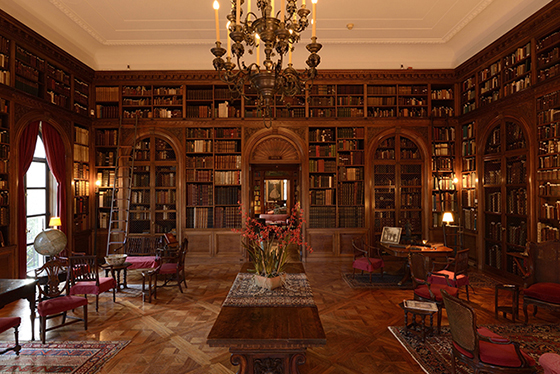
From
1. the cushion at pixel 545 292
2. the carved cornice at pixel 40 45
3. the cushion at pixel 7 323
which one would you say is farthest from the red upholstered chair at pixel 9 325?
the cushion at pixel 545 292

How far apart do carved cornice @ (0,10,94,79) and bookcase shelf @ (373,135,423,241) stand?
282 inches

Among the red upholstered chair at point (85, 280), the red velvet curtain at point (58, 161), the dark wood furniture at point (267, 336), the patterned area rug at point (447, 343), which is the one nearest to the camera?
the dark wood furniture at point (267, 336)

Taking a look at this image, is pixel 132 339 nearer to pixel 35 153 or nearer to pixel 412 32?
pixel 35 153

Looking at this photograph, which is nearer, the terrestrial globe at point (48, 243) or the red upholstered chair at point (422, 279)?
the red upholstered chair at point (422, 279)

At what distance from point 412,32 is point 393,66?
1.07 meters

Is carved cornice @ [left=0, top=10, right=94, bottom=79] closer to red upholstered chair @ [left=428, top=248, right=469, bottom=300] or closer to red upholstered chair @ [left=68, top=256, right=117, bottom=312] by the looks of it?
red upholstered chair @ [left=68, top=256, right=117, bottom=312]

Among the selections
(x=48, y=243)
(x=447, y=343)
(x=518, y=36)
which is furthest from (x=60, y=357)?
(x=518, y=36)

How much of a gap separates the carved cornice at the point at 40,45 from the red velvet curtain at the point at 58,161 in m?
1.39

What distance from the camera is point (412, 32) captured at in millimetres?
7133

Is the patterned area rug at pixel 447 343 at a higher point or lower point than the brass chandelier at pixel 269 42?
lower

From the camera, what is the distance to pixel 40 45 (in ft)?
20.7

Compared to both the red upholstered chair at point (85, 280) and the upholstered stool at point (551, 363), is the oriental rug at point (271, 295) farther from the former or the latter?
the red upholstered chair at point (85, 280)

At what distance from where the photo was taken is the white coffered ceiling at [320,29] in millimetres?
5961

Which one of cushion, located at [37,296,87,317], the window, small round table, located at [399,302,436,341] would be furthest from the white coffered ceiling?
small round table, located at [399,302,436,341]
